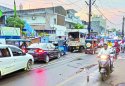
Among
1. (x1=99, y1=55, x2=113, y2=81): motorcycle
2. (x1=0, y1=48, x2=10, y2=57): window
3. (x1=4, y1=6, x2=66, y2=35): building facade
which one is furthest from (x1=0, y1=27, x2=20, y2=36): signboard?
(x1=4, y1=6, x2=66, y2=35): building facade

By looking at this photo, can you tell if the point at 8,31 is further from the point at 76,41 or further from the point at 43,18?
the point at 43,18

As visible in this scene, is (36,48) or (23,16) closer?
(36,48)

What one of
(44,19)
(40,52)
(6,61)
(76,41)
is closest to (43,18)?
(44,19)

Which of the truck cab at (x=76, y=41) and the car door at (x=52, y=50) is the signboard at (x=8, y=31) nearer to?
the car door at (x=52, y=50)

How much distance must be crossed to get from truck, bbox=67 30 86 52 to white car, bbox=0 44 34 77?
19.7m

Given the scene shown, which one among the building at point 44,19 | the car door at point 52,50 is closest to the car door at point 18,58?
the car door at point 52,50

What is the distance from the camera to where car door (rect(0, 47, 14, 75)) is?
11826 mm

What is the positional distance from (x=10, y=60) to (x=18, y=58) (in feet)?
3.46

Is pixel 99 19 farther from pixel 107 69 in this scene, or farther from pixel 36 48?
pixel 107 69

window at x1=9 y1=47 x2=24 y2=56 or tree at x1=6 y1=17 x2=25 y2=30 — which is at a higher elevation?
tree at x1=6 y1=17 x2=25 y2=30

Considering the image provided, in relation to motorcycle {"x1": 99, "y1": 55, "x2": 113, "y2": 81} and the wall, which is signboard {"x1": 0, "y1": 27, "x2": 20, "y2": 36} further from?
the wall

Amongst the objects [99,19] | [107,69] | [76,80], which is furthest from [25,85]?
[99,19]

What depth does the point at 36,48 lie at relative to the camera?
19.7m

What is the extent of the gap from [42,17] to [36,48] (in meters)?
31.7
